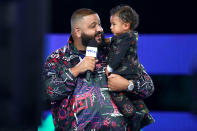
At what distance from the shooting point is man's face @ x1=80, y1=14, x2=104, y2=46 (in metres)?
2.41

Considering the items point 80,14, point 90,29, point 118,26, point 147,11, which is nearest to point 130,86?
point 118,26

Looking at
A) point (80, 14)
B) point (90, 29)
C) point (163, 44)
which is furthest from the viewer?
point (163, 44)

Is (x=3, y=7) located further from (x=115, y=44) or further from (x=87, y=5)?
(x=87, y=5)

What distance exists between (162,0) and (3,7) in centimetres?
309

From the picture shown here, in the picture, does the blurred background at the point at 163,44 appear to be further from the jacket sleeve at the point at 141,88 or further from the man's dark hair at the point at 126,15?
the man's dark hair at the point at 126,15

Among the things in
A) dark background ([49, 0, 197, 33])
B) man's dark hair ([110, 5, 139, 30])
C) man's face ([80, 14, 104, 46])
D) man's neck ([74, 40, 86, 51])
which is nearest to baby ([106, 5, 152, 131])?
man's dark hair ([110, 5, 139, 30])

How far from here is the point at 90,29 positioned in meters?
2.48

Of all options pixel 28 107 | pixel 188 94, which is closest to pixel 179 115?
pixel 188 94

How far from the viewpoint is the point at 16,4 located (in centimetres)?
94

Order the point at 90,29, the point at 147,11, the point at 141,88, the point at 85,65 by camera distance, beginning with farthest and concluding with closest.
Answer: the point at 147,11, the point at 90,29, the point at 141,88, the point at 85,65

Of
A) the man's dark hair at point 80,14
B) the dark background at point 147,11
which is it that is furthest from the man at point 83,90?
the dark background at point 147,11

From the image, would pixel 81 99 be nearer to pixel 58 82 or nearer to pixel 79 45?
pixel 58 82

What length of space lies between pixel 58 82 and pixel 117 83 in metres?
0.39

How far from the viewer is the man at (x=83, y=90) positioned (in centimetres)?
219
